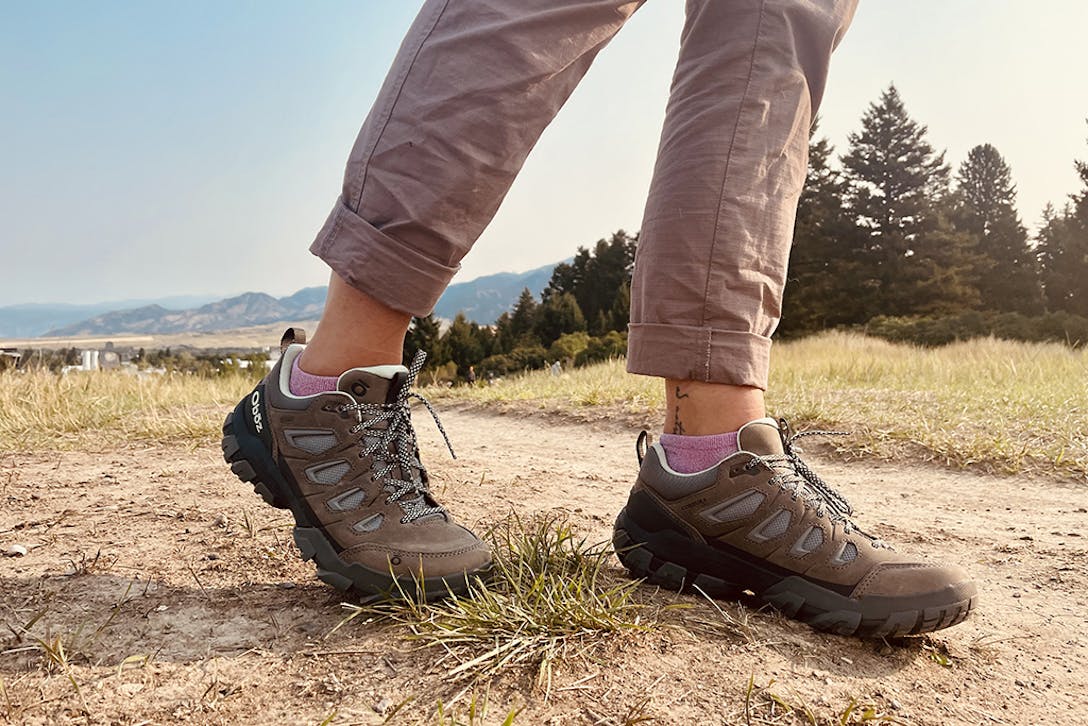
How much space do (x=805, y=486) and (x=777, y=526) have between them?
0.10 metres

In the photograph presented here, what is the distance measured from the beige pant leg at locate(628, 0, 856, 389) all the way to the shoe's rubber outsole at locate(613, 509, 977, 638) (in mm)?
340

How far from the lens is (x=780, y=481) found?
1400 millimetres

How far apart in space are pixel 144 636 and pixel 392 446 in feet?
1.58

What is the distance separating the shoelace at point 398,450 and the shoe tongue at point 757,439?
0.52 metres

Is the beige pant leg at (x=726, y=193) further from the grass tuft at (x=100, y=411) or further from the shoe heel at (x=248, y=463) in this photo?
the grass tuft at (x=100, y=411)

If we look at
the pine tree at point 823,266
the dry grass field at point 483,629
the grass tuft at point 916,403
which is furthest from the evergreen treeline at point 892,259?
the dry grass field at point 483,629

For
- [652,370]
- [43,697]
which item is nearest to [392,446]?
[652,370]

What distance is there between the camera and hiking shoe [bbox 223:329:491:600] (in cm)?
131

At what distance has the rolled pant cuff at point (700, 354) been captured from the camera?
1.33m

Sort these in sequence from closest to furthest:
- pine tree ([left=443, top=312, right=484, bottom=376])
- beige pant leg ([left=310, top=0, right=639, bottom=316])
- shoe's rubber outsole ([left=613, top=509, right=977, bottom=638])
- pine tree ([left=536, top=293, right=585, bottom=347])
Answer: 1. beige pant leg ([left=310, top=0, right=639, bottom=316])
2. shoe's rubber outsole ([left=613, top=509, right=977, bottom=638])
3. pine tree ([left=536, top=293, right=585, bottom=347])
4. pine tree ([left=443, top=312, right=484, bottom=376])

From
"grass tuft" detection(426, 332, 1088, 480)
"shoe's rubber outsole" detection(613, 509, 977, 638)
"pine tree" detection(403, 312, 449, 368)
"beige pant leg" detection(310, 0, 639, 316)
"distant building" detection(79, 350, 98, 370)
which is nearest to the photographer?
"beige pant leg" detection(310, 0, 639, 316)

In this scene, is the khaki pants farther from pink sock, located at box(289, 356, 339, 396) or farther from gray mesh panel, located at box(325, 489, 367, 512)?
gray mesh panel, located at box(325, 489, 367, 512)

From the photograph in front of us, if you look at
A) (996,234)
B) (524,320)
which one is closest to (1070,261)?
(996,234)

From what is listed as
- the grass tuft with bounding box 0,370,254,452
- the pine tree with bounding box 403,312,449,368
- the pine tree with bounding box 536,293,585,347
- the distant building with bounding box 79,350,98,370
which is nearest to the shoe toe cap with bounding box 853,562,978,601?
the grass tuft with bounding box 0,370,254,452
